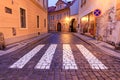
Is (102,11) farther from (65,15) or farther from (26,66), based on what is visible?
(65,15)

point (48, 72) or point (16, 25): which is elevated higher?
point (16, 25)

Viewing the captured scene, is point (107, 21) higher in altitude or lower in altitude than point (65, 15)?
lower

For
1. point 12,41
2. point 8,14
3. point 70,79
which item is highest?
point 8,14

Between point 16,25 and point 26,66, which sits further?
point 16,25

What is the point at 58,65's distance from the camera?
174 inches

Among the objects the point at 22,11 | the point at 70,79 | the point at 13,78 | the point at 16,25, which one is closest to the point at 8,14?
the point at 16,25

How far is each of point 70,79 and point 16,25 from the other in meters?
7.42

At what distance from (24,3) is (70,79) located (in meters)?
9.68

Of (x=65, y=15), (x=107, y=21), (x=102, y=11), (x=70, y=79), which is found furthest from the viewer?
(x=65, y=15)

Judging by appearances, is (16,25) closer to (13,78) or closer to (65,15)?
(13,78)

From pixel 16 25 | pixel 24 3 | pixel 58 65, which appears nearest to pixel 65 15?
pixel 24 3

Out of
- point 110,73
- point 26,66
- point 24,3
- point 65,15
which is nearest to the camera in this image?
point 110,73

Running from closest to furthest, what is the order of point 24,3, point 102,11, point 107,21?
1. point 107,21
2. point 102,11
3. point 24,3

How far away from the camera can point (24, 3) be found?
37.1ft
